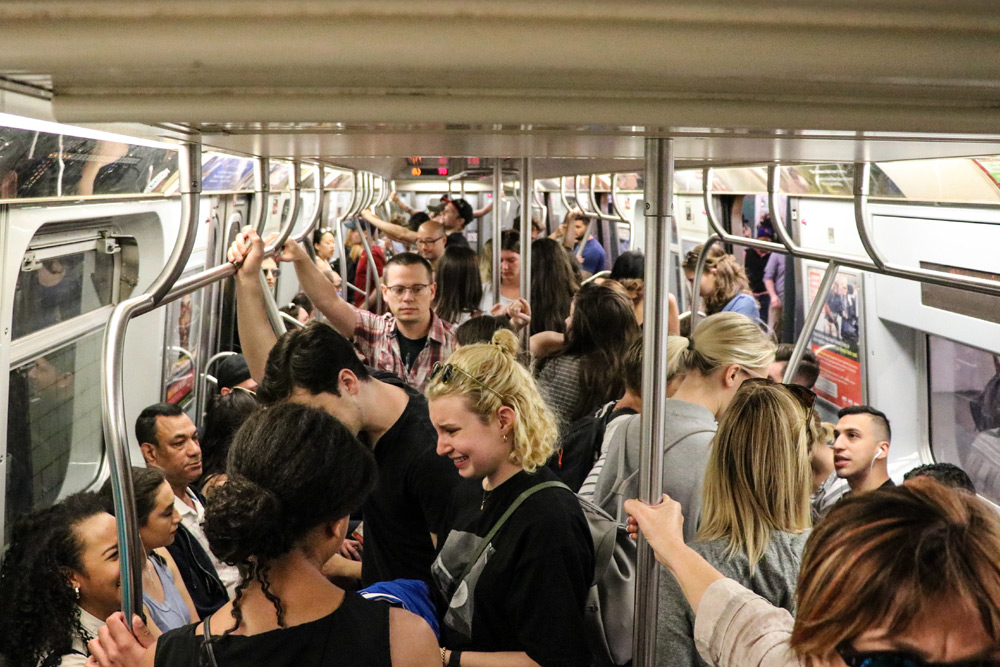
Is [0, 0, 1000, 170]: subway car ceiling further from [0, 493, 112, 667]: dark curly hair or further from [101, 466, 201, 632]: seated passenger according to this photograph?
[101, 466, 201, 632]: seated passenger

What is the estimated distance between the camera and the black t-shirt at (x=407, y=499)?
2344 mm

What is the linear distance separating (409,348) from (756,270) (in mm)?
4908

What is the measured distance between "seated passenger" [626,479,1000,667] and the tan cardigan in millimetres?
157

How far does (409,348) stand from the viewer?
154 inches

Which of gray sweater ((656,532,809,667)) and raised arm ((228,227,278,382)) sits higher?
Answer: raised arm ((228,227,278,382))

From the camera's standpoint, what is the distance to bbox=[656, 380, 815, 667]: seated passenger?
1846mm

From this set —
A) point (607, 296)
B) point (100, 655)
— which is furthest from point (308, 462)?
→ point (607, 296)

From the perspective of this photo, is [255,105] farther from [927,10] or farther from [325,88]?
[927,10]

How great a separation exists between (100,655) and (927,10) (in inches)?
65.9

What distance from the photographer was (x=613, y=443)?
2600 millimetres

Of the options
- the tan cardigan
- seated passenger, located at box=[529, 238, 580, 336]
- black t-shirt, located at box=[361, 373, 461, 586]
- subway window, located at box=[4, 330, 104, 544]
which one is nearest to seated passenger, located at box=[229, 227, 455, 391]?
seated passenger, located at box=[529, 238, 580, 336]

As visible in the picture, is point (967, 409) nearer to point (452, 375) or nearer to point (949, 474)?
point (949, 474)

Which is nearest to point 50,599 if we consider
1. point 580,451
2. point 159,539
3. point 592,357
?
point 159,539

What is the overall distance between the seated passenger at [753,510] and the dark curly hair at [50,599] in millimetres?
1630
